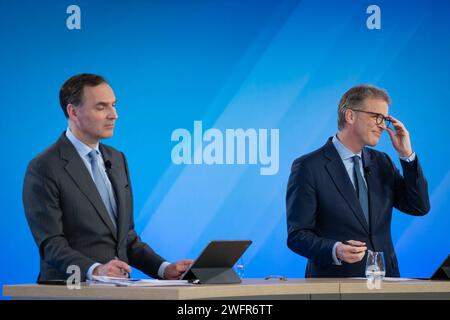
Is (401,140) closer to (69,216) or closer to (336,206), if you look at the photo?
(336,206)

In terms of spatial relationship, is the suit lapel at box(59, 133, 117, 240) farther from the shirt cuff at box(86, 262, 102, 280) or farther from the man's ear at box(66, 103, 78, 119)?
the shirt cuff at box(86, 262, 102, 280)

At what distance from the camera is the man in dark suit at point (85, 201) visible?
159 inches

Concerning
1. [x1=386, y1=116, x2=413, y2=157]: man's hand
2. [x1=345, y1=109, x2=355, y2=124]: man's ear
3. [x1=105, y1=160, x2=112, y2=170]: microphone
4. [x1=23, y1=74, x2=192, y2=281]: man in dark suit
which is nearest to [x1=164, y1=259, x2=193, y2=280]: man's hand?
[x1=23, y1=74, x2=192, y2=281]: man in dark suit

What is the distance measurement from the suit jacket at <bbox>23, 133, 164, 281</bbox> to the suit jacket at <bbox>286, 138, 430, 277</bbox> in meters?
0.95

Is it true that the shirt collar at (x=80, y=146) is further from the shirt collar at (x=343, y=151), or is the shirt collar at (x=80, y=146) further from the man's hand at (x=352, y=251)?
the shirt collar at (x=343, y=151)

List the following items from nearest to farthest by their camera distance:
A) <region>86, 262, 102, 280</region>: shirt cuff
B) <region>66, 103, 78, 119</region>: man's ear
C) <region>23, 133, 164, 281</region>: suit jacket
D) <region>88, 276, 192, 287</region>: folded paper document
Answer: <region>88, 276, 192, 287</region>: folded paper document < <region>86, 262, 102, 280</region>: shirt cuff < <region>23, 133, 164, 281</region>: suit jacket < <region>66, 103, 78, 119</region>: man's ear

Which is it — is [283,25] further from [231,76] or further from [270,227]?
[270,227]

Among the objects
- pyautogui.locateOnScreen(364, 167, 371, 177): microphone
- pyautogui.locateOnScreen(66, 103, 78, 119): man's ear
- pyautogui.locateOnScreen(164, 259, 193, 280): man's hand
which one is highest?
pyautogui.locateOnScreen(66, 103, 78, 119): man's ear

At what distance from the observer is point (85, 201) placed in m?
4.20

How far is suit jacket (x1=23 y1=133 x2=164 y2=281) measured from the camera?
13.2ft

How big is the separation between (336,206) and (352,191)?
0.44ft

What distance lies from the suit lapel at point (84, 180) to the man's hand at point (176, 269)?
1.08 ft

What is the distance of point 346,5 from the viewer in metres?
6.86

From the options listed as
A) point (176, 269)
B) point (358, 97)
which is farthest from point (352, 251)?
Result: point (358, 97)
